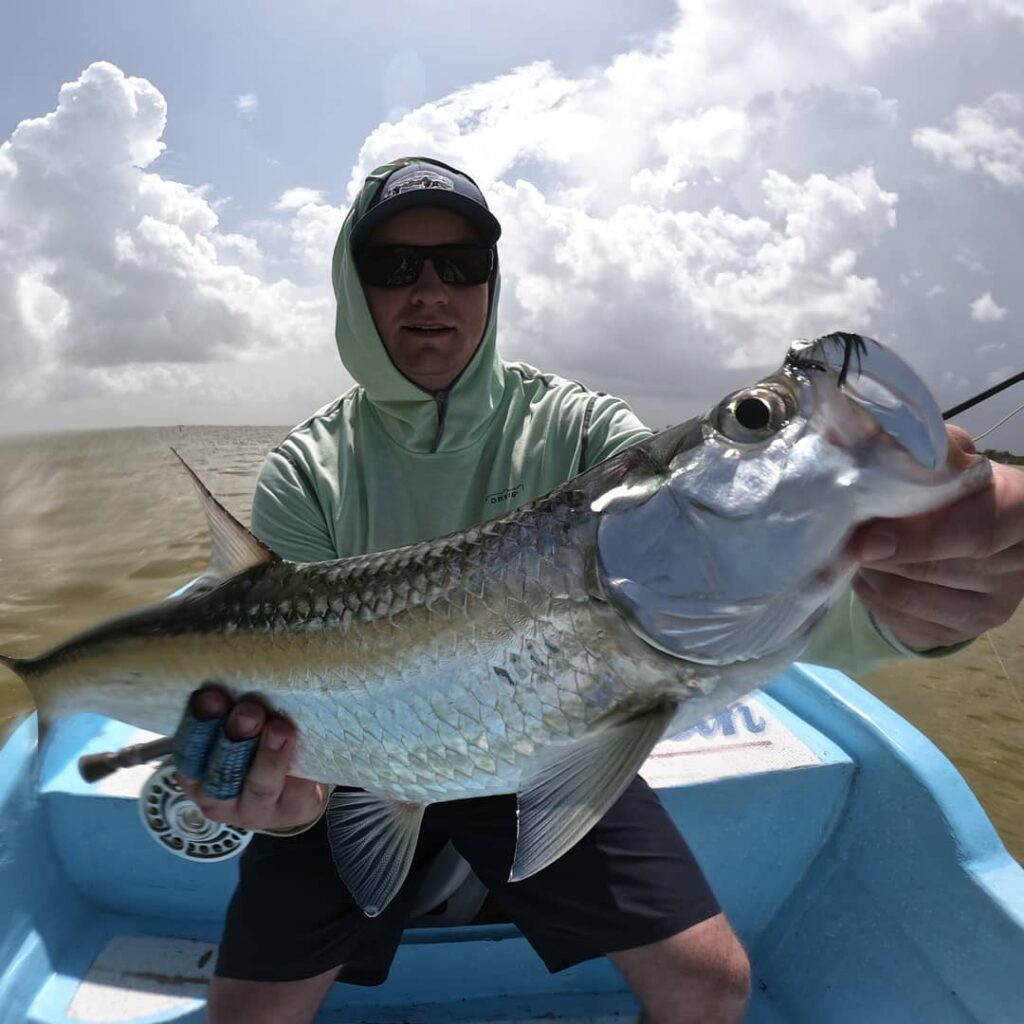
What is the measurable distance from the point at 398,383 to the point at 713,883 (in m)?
2.49

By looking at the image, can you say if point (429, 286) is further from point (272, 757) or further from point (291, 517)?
point (272, 757)

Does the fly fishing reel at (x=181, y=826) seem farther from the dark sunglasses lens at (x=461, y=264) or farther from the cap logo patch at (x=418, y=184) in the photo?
the cap logo patch at (x=418, y=184)

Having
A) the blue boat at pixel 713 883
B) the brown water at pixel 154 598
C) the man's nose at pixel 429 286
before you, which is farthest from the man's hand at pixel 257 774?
the brown water at pixel 154 598

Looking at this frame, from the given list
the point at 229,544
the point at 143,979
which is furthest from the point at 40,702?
the point at 143,979

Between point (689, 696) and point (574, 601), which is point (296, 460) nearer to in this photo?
point (574, 601)

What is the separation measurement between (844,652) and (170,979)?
2.84 metres

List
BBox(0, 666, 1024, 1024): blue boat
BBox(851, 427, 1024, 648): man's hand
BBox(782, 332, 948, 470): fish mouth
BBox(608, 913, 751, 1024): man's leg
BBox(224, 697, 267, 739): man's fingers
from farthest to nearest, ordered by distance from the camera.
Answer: BBox(0, 666, 1024, 1024): blue boat → BBox(608, 913, 751, 1024): man's leg → BBox(224, 697, 267, 739): man's fingers → BBox(851, 427, 1024, 648): man's hand → BBox(782, 332, 948, 470): fish mouth

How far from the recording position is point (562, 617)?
1.57 m

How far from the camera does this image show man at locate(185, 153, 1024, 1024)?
1.73 m

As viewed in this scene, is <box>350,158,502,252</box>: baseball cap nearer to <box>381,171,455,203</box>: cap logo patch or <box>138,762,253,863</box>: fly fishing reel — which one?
<box>381,171,455,203</box>: cap logo patch

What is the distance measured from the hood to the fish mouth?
1.89 m

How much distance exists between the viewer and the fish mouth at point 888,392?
121 centimetres

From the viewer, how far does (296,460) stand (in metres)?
2.93

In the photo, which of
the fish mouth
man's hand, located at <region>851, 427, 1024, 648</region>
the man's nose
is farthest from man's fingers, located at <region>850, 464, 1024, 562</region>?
the man's nose
